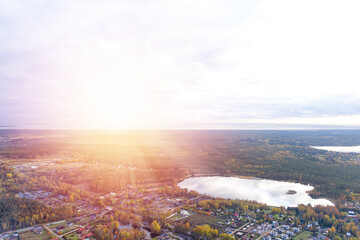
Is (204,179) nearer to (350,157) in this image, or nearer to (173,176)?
(173,176)

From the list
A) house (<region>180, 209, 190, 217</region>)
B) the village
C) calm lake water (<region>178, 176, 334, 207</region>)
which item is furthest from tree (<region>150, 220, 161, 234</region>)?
calm lake water (<region>178, 176, 334, 207</region>)

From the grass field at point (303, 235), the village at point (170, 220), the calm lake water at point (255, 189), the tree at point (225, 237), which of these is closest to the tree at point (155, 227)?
the village at point (170, 220)

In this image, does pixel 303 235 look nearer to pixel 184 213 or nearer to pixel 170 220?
pixel 184 213

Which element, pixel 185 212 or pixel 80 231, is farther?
pixel 185 212

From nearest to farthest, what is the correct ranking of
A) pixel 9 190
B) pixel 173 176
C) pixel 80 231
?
pixel 80 231
pixel 9 190
pixel 173 176

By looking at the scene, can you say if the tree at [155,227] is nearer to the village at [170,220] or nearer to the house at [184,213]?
the village at [170,220]

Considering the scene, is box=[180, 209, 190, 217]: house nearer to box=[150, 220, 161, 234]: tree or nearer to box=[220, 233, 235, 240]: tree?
box=[150, 220, 161, 234]: tree

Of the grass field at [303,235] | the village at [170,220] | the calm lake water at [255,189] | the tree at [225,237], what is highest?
the tree at [225,237]

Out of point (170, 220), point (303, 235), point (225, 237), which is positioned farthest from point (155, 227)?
point (303, 235)

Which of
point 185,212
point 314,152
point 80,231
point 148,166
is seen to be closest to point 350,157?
point 314,152
